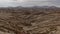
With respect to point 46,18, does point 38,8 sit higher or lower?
higher

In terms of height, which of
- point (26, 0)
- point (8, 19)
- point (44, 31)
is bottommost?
point (44, 31)

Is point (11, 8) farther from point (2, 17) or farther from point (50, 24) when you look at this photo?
point (50, 24)

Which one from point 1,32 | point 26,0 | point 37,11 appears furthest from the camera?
point 26,0

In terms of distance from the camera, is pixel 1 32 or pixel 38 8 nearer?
pixel 1 32

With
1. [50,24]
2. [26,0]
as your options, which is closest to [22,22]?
[50,24]

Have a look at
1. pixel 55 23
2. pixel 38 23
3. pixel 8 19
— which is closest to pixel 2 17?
pixel 8 19

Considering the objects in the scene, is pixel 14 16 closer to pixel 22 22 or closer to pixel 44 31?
pixel 22 22

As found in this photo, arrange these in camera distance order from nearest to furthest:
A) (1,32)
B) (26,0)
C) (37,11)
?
(1,32) → (37,11) → (26,0)
